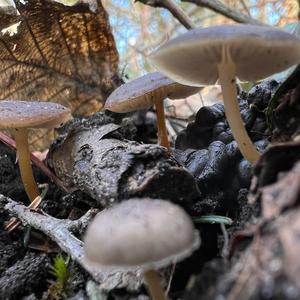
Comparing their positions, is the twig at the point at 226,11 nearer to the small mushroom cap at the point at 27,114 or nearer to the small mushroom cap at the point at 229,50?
the small mushroom cap at the point at 229,50

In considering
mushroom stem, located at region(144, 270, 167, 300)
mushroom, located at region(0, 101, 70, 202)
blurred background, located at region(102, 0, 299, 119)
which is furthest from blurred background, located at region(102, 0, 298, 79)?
mushroom stem, located at region(144, 270, 167, 300)

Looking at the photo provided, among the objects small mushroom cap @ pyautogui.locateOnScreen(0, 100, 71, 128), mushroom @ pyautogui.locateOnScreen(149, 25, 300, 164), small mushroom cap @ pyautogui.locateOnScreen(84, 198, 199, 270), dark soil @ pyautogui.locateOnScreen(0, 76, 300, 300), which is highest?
mushroom @ pyautogui.locateOnScreen(149, 25, 300, 164)

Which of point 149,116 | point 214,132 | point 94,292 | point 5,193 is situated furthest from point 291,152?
point 149,116

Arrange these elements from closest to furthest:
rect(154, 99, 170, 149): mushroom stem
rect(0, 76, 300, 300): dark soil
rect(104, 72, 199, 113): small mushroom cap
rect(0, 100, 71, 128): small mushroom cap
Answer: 1. rect(0, 76, 300, 300): dark soil
2. rect(0, 100, 71, 128): small mushroom cap
3. rect(104, 72, 199, 113): small mushroom cap
4. rect(154, 99, 170, 149): mushroom stem

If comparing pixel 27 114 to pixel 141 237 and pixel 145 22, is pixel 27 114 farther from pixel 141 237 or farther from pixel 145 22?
pixel 145 22

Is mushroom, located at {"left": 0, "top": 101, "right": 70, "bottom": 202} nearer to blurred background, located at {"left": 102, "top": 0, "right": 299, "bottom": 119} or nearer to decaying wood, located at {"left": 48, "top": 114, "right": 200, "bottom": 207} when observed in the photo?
decaying wood, located at {"left": 48, "top": 114, "right": 200, "bottom": 207}

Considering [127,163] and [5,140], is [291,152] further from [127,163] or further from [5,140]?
[5,140]
